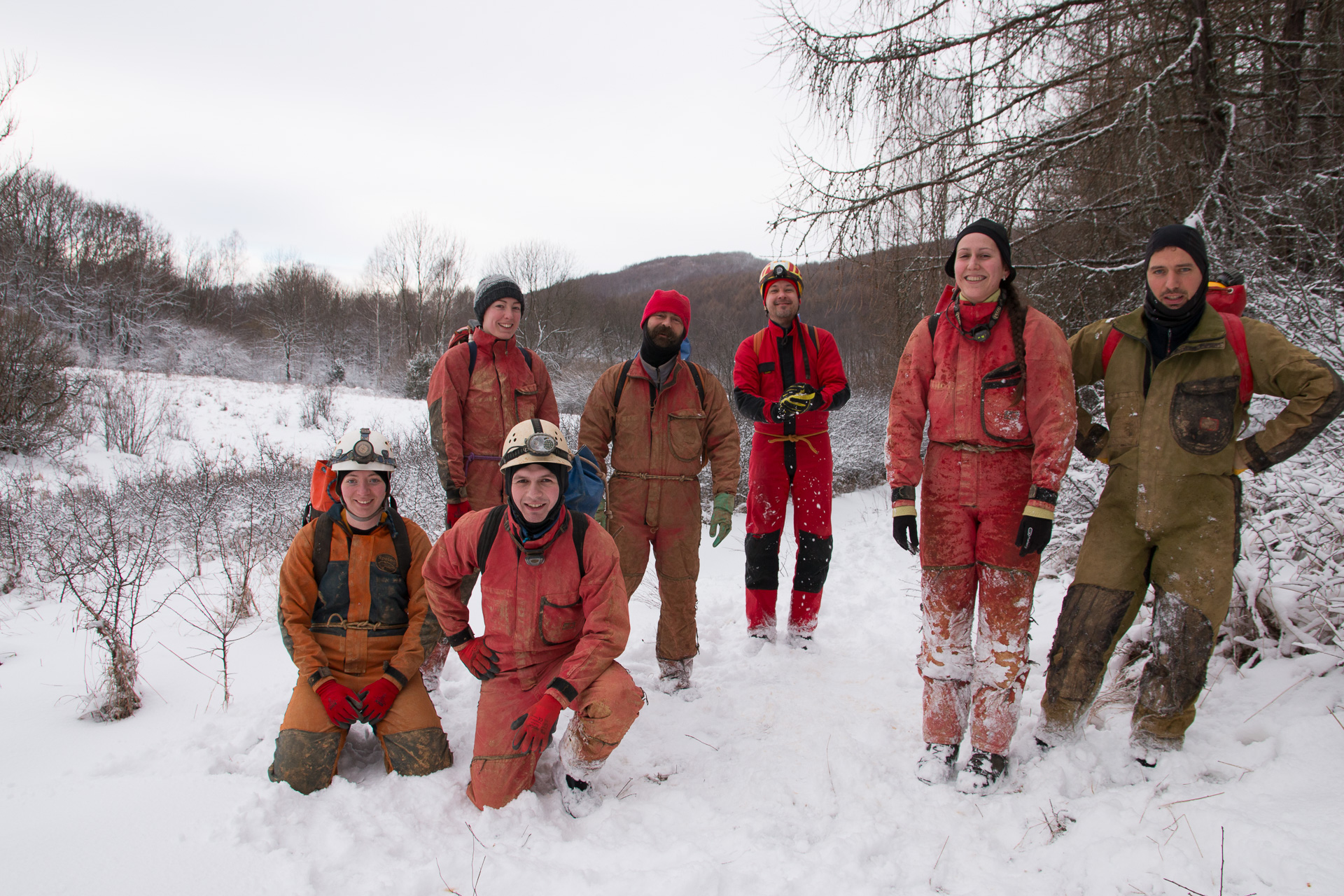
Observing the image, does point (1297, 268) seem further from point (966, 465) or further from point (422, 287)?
point (422, 287)

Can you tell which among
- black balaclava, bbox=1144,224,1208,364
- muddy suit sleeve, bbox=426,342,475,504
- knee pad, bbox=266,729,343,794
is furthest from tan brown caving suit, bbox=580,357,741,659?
black balaclava, bbox=1144,224,1208,364

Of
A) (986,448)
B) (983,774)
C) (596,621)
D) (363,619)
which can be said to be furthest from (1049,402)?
(363,619)

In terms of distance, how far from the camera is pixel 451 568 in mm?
2648

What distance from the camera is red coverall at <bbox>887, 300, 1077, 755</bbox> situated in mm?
2406

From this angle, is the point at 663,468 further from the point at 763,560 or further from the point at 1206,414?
the point at 1206,414

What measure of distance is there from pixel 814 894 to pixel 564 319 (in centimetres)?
2717

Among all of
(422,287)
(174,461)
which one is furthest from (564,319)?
(174,461)

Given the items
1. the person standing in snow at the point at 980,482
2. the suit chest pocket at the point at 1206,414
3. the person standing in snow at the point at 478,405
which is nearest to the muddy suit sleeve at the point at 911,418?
the person standing in snow at the point at 980,482

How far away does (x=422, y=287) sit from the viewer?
3319 cm

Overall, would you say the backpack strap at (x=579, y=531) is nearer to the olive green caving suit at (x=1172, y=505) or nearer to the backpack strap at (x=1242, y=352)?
the olive green caving suit at (x=1172, y=505)

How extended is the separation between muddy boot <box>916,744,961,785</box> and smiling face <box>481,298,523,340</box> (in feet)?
9.35

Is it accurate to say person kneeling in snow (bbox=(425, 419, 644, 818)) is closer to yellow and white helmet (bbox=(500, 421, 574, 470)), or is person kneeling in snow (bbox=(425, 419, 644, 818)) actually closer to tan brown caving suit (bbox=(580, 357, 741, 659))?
yellow and white helmet (bbox=(500, 421, 574, 470))

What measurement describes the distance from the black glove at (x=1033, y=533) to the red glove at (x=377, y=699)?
2.61 m

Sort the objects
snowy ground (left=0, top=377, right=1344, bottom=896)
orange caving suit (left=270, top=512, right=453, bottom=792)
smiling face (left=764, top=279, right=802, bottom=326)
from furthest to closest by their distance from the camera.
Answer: smiling face (left=764, top=279, right=802, bottom=326) < orange caving suit (left=270, top=512, right=453, bottom=792) < snowy ground (left=0, top=377, right=1344, bottom=896)
